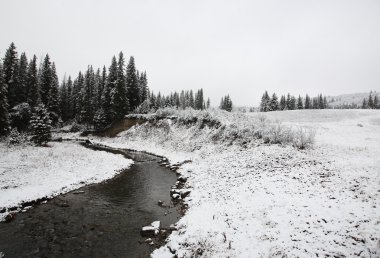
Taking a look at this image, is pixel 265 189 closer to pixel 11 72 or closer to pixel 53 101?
pixel 11 72

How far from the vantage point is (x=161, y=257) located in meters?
7.93

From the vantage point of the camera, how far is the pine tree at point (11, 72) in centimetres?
3959

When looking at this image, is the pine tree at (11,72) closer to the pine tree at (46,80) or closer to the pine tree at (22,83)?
the pine tree at (22,83)

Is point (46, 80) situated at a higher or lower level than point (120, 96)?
higher

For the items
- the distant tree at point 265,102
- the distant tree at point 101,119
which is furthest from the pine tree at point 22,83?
the distant tree at point 265,102

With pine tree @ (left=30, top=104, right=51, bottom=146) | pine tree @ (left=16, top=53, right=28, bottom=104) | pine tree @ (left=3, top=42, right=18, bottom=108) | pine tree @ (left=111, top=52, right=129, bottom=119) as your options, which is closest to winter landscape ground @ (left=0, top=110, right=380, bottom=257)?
pine tree @ (left=30, top=104, right=51, bottom=146)

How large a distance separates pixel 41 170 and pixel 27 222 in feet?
24.0

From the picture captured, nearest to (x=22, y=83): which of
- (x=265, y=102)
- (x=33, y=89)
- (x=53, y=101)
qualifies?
(x=33, y=89)

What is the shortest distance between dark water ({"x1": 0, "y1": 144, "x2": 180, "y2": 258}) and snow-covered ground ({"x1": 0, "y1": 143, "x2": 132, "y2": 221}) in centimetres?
106

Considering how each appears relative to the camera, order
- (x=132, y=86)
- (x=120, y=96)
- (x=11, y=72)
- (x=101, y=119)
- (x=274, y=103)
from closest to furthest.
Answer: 1. (x=11, y=72)
2. (x=120, y=96)
3. (x=101, y=119)
4. (x=132, y=86)
5. (x=274, y=103)

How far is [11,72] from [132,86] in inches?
877

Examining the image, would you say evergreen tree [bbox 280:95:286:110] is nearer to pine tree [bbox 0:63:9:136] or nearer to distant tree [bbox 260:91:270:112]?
distant tree [bbox 260:91:270:112]

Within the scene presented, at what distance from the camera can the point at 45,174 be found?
1565cm

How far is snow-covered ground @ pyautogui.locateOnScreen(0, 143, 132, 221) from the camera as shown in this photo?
41.2 feet
